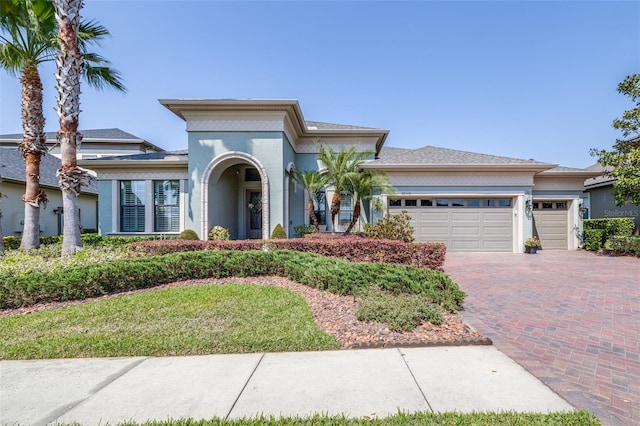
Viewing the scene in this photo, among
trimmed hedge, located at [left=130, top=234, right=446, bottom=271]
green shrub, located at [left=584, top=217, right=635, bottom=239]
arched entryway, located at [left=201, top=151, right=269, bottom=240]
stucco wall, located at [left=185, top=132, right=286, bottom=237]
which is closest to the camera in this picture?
trimmed hedge, located at [left=130, top=234, right=446, bottom=271]

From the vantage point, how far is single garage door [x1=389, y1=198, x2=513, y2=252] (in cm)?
1397

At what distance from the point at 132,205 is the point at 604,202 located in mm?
25764


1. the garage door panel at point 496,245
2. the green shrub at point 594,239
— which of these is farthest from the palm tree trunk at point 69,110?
the green shrub at point 594,239

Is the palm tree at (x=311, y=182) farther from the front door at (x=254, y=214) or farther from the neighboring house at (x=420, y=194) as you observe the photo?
the front door at (x=254, y=214)

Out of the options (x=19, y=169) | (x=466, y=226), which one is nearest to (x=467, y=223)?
(x=466, y=226)

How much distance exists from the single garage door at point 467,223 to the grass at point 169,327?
9.94 m

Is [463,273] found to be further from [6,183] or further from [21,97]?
[6,183]

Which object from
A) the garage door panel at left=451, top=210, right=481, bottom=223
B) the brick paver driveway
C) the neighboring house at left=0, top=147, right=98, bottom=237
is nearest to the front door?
the neighboring house at left=0, top=147, right=98, bottom=237

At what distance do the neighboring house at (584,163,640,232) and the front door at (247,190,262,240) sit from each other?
17805mm

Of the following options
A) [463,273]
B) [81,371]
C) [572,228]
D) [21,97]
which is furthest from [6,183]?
[572,228]

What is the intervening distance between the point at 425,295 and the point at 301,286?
2.72m

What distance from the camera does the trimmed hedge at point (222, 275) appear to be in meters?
5.61

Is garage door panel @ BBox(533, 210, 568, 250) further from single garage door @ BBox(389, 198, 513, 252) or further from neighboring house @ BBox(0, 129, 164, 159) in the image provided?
neighboring house @ BBox(0, 129, 164, 159)

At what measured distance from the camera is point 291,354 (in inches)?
145
